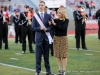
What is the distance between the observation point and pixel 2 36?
20484 mm

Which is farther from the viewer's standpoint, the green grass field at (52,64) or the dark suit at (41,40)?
the green grass field at (52,64)

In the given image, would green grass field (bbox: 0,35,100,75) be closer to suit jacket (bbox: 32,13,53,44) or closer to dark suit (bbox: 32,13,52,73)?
dark suit (bbox: 32,13,52,73)

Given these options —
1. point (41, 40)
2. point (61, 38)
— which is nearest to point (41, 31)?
point (41, 40)

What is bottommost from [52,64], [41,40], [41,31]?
[52,64]

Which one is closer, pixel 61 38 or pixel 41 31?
pixel 41 31

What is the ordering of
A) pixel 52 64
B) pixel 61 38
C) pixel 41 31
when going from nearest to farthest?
pixel 41 31
pixel 61 38
pixel 52 64

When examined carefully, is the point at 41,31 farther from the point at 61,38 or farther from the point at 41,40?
the point at 61,38

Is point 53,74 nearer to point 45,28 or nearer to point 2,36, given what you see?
point 45,28

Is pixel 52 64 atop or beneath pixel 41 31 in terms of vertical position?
beneath

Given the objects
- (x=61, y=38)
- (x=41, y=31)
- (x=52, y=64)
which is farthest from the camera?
(x=52, y=64)

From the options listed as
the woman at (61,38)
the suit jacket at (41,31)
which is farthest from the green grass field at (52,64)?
the suit jacket at (41,31)

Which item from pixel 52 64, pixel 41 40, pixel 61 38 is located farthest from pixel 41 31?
pixel 52 64

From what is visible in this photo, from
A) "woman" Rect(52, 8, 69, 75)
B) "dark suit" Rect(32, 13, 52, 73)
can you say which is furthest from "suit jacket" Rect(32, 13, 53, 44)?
"woman" Rect(52, 8, 69, 75)

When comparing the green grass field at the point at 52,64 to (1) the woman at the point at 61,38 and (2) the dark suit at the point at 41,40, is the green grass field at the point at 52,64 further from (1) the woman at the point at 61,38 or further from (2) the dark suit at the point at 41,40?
(2) the dark suit at the point at 41,40
